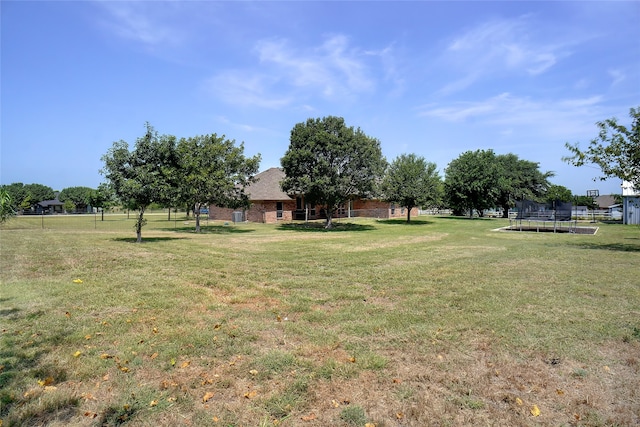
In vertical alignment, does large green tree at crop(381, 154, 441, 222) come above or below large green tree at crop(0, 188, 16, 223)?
above

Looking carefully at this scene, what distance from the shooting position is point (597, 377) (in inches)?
149

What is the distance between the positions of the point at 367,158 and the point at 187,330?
22.0m

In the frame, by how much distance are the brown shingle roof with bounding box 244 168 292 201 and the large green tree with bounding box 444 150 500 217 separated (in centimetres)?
1944

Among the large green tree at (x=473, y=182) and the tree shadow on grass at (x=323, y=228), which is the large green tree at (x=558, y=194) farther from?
the tree shadow on grass at (x=323, y=228)

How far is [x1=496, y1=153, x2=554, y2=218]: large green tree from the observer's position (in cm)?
4497

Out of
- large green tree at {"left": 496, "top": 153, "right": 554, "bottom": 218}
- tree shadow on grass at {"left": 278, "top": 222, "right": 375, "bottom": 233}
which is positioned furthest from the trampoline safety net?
large green tree at {"left": 496, "top": 153, "right": 554, "bottom": 218}

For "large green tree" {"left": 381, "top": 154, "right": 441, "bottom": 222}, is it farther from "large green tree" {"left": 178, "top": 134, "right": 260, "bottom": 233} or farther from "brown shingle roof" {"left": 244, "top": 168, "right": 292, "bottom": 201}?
"large green tree" {"left": 178, "top": 134, "right": 260, "bottom": 233}

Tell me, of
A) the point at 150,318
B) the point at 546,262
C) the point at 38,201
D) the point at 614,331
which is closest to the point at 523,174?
the point at 546,262

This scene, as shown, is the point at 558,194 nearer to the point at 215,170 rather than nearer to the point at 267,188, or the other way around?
the point at 267,188

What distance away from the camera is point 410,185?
1293 inches

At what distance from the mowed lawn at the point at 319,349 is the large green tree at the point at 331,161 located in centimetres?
1648

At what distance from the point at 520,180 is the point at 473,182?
10610mm

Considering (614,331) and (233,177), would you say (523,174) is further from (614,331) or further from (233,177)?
(614,331)

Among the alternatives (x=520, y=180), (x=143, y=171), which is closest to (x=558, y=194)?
(x=520, y=180)
